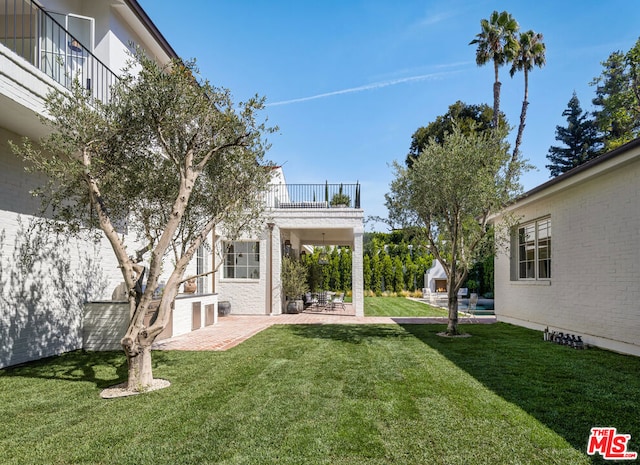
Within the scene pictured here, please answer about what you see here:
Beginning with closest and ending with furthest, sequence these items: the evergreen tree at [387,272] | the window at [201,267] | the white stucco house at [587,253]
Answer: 1. the white stucco house at [587,253]
2. the window at [201,267]
3. the evergreen tree at [387,272]

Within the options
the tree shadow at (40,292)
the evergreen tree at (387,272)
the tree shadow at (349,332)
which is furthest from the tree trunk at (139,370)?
the evergreen tree at (387,272)

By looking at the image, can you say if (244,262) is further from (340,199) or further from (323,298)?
(340,199)

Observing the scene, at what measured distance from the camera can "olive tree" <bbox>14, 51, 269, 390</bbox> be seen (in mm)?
5816

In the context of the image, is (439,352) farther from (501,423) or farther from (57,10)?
(57,10)

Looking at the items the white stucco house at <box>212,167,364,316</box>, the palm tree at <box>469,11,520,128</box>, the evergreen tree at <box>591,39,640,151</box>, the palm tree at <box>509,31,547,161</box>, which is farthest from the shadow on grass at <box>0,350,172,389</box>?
the evergreen tree at <box>591,39,640,151</box>

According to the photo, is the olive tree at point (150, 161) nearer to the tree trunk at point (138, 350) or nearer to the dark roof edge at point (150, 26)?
the tree trunk at point (138, 350)

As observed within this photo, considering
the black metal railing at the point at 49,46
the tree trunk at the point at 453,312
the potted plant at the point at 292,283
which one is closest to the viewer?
the black metal railing at the point at 49,46

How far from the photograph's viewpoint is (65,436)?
4.21 meters

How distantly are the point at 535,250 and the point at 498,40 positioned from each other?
14.2m

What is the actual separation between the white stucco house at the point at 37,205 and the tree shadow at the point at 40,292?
0.06ft

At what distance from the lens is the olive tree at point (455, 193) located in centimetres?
991

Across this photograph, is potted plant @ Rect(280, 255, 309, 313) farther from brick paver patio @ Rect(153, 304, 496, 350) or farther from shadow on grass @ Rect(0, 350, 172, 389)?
shadow on grass @ Rect(0, 350, 172, 389)

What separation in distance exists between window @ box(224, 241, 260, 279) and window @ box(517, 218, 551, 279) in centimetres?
922

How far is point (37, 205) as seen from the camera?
795 centimetres
